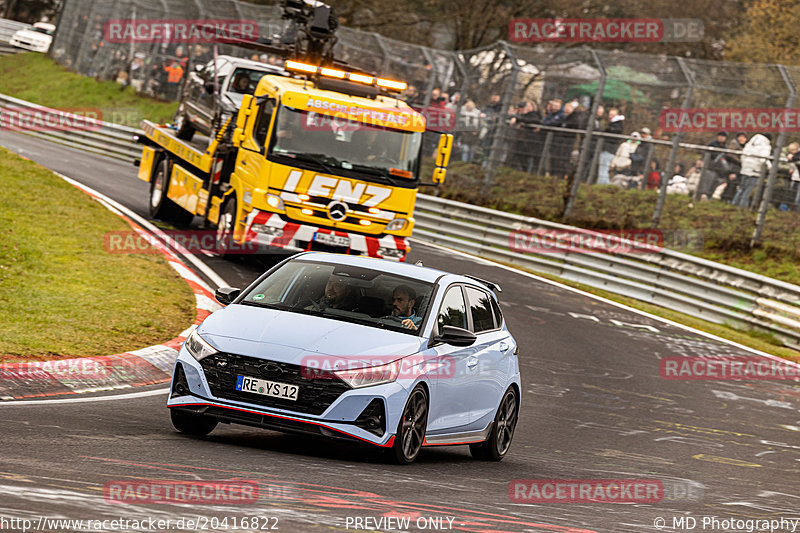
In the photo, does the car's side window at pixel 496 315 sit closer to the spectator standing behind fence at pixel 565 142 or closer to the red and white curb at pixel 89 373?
the red and white curb at pixel 89 373

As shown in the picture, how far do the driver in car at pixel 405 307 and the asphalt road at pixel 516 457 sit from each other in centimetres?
102

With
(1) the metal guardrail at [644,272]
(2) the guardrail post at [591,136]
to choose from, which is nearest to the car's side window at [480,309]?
(1) the metal guardrail at [644,272]

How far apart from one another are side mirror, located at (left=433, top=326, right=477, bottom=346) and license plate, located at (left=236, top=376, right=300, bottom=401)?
1357 mm

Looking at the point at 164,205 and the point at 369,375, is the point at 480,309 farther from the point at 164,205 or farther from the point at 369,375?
the point at 164,205

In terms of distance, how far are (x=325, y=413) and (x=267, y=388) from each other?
429 millimetres

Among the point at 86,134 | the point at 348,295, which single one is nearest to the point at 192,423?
the point at 348,295

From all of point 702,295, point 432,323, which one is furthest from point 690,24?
point 432,323

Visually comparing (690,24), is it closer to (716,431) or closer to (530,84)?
(530,84)

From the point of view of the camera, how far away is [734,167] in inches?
930

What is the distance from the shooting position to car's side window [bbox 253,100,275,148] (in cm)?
1770

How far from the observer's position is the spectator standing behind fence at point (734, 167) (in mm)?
23594

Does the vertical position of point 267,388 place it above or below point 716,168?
below

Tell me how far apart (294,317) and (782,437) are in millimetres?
6895

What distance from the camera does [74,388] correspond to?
9852mm
